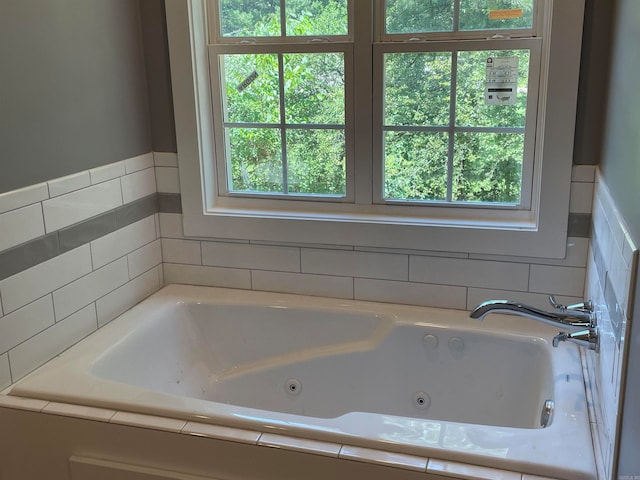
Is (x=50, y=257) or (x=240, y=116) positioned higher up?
(x=240, y=116)

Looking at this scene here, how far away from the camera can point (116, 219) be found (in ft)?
7.37

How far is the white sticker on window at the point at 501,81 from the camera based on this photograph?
2117mm

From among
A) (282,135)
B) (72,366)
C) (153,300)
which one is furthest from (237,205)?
(72,366)

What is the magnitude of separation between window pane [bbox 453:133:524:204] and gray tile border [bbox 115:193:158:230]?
1.12m

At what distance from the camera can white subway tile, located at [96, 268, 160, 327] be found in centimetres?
221

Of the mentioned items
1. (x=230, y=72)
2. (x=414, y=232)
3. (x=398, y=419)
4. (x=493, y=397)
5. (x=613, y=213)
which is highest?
(x=230, y=72)

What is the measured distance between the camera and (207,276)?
8.30 ft

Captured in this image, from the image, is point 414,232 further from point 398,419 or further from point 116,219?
point 116,219

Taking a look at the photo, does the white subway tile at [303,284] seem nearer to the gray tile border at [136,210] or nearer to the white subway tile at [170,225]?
the white subway tile at [170,225]

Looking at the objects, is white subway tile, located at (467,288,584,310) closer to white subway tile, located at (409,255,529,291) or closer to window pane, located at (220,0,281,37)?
white subway tile, located at (409,255,529,291)

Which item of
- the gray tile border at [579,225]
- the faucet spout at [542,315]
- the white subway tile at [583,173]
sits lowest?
the faucet spout at [542,315]

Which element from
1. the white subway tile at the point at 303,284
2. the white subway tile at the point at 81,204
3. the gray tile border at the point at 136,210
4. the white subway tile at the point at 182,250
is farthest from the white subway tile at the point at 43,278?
the white subway tile at the point at 303,284

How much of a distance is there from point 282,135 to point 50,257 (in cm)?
92

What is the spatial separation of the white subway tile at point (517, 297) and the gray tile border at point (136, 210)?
3.98ft
